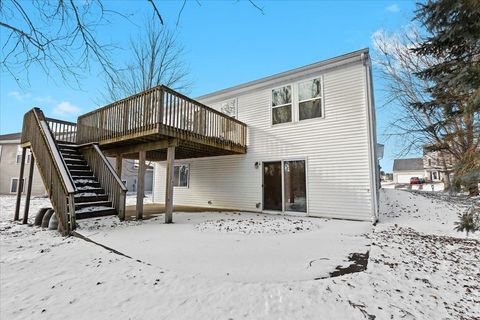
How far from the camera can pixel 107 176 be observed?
675 cm

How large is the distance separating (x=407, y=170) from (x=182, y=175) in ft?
131

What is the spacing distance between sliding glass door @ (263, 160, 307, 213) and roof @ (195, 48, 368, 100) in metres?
3.07

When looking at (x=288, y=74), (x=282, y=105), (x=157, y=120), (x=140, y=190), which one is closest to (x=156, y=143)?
(x=157, y=120)

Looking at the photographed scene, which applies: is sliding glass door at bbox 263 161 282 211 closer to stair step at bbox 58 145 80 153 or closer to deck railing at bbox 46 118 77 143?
stair step at bbox 58 145 80 153

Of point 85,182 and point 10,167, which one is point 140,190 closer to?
point 85,182

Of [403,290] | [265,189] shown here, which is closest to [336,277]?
[403,290]

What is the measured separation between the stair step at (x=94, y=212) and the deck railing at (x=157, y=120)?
6.67 ft

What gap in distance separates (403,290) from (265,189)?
620 centimetres

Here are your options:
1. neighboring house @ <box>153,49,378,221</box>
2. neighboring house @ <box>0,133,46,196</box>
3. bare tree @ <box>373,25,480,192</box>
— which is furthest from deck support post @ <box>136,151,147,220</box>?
neighboring house @ <box>0,133,46,196</box>

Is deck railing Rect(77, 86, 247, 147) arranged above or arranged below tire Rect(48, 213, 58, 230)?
above

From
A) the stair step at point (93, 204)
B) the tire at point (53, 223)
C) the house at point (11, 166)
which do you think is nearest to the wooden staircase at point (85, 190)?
the stair step at point (93, 204)

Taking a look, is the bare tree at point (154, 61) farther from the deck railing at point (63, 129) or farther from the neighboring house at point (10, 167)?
the neighboring house at point (10, 167)

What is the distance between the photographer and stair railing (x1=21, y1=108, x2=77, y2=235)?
521cm

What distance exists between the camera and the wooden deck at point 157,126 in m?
6.08
